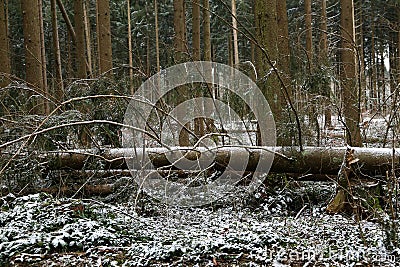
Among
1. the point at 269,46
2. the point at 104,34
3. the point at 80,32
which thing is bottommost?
the point at 269,46

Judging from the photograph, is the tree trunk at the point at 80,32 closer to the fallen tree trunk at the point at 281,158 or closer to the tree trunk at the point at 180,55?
the tree trunk at the point at 180,55

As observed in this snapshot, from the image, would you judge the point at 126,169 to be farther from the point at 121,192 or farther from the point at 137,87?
the point at 137,87

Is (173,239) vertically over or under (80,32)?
under

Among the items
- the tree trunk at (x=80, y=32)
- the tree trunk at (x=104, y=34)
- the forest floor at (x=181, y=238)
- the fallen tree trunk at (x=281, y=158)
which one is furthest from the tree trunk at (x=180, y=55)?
the tree trunk at (x=80, y=32)

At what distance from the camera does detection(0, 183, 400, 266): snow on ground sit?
12.2 feet

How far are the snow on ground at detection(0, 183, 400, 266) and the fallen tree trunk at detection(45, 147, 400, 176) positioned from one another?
0.80 metres

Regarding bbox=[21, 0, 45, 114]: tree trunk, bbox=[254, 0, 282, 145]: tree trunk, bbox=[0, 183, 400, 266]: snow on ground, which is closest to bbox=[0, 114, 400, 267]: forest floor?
bbox=[0, 183, 400, 266]: snow on ground

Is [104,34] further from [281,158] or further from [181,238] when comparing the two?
[181,238]

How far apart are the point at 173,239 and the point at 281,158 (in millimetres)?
2506

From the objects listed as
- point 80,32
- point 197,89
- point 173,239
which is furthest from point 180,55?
point 80,32

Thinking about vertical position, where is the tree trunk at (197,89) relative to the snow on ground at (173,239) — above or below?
above

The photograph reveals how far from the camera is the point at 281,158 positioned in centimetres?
600

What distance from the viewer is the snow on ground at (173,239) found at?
12.2 feet

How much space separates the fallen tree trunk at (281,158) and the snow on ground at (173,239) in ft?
2.63
